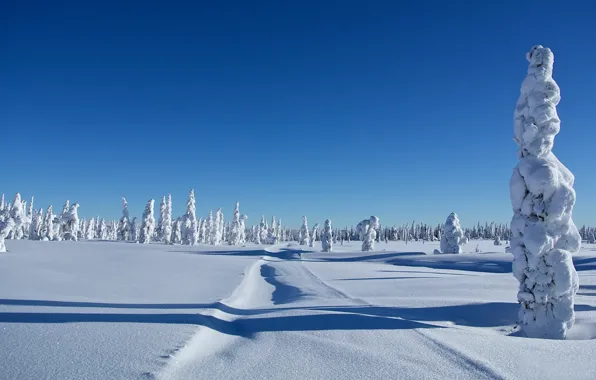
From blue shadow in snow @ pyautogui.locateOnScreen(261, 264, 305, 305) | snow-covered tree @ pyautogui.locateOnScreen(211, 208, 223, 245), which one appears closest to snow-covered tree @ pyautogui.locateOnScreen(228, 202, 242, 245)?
snow-covered tree @ pyautogui.locateOnScreen(211, 208, 223, 245)

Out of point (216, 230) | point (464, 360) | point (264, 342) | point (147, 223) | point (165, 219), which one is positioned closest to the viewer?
point (464, 360)

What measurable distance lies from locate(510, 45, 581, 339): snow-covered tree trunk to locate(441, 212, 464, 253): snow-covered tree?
1471 inches

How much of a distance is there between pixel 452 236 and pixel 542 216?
39120 mm

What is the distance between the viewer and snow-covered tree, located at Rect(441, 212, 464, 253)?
143 ft

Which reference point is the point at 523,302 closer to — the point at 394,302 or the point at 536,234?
the point at 536,234

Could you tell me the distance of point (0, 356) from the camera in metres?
4.04

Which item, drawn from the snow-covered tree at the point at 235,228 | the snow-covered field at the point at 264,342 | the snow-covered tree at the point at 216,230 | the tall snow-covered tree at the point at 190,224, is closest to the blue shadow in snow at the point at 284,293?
the snow-covered field at the point at 264,342

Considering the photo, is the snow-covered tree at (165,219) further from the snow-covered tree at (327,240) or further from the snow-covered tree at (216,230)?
the snow-covered tree at (327,240)

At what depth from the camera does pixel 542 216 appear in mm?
→ 7895

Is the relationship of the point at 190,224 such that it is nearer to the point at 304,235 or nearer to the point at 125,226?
the point at 125,226

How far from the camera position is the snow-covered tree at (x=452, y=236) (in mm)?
43469

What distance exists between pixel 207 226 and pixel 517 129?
349 feet

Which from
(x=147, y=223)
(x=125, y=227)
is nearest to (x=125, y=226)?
(x=125, y=227)

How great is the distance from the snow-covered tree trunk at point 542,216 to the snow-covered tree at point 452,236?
123 feet
